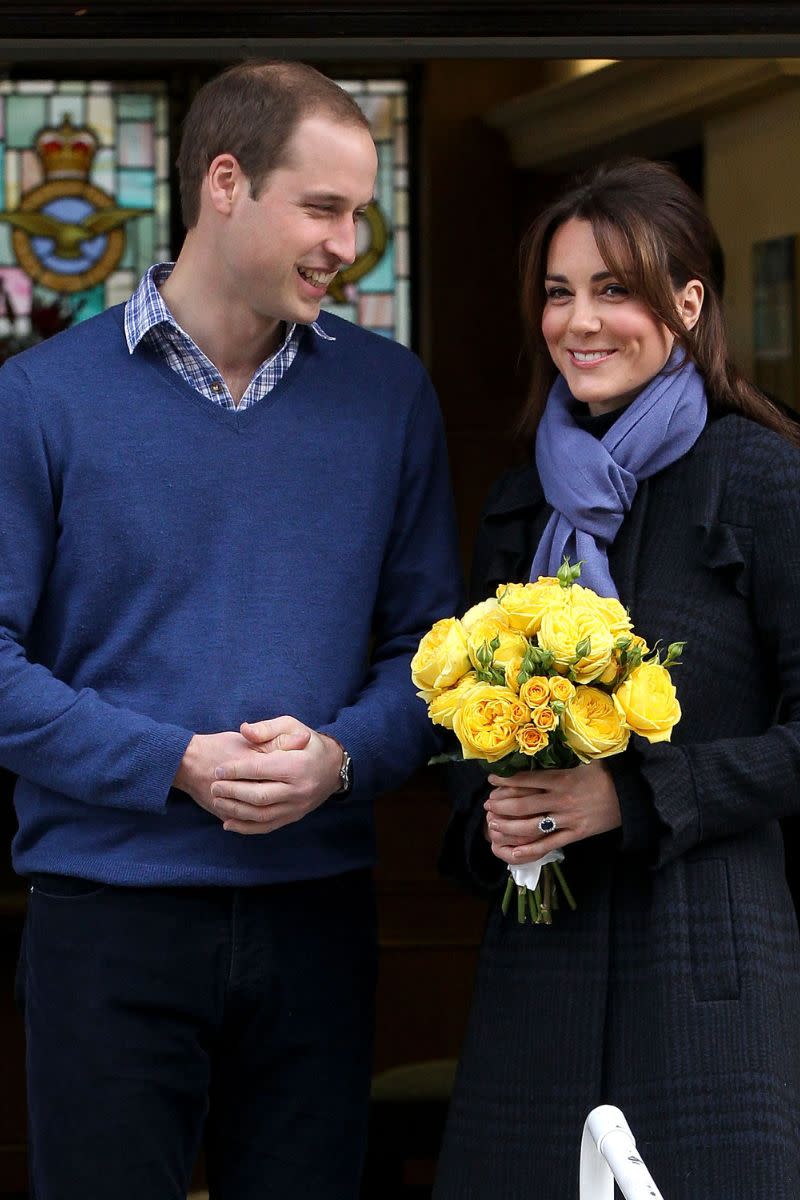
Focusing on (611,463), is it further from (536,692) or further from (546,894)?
(546,894)

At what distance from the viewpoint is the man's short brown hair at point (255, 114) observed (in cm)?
246

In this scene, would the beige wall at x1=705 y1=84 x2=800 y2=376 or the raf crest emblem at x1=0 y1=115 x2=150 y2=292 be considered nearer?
the beige wall at x1=705 y1=84 x2=800 y2=376

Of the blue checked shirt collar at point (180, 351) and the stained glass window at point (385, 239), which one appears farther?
the stained glass window at point (385, 239)

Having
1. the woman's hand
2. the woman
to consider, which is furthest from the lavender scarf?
the woman's hand

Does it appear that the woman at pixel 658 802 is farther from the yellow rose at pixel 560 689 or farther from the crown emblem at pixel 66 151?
the crown emblem at pixel 66 151

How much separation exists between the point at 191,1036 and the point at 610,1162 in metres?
0.94

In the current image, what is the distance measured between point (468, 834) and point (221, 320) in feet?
2.49

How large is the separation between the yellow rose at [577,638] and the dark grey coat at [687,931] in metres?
0.20

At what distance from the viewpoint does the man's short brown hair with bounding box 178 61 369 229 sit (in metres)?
2.46

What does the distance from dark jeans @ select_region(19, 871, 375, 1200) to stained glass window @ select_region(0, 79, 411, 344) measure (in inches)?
196

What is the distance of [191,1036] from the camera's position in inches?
95.6

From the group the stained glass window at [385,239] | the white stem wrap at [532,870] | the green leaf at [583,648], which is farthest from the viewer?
the stained glass window at [385,239]

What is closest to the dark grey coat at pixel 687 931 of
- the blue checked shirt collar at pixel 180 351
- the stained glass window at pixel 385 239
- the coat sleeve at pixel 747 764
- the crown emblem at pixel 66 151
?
the coat sleeve at pixel 747 764

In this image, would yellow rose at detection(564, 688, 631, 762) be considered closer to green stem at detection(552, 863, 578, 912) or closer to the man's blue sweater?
green stem at detection(552, 863, 578, 912)
